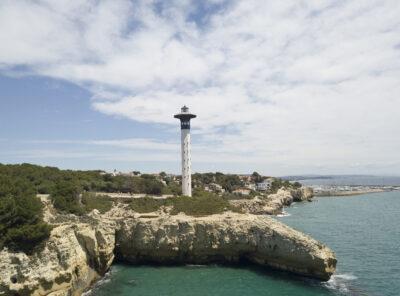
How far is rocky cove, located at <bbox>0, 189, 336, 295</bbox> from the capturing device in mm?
24953

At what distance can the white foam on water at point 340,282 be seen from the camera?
25.2 m

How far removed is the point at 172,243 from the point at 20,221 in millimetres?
11824

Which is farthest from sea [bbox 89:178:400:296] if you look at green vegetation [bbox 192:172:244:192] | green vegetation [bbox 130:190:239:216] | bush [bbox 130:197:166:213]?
green vegetation [bbox 192:172:244:192]

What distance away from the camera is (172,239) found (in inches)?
1227

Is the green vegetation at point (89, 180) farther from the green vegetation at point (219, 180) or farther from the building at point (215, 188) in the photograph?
the green vegetation at point (219, 180)

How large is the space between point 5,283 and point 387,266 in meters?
25.9

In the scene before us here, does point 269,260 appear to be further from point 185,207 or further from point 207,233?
point 185,207

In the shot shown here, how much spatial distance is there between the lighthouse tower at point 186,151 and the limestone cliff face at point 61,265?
16.8 metres

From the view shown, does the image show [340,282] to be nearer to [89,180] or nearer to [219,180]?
[89,180]

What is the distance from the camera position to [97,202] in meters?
37.1

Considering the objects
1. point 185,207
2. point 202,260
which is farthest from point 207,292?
point 185,207

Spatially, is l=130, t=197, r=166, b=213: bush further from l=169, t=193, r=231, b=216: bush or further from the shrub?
l=169, t=193, r=231, b=216: bush

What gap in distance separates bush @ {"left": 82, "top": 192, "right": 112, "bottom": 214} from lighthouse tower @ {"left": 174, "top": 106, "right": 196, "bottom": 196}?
897 centimetres

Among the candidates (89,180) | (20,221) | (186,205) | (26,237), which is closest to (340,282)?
(186,205)
